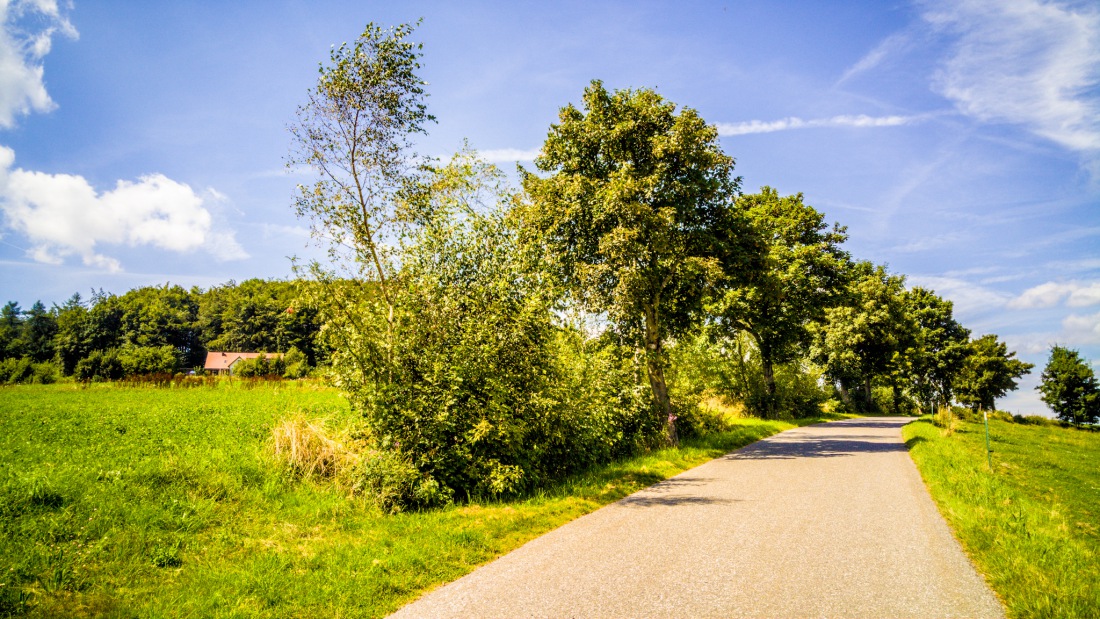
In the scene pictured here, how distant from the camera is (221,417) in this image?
17.1 meters

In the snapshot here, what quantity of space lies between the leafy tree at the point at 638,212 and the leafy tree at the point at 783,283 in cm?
271

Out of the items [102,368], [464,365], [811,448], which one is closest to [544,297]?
[464,365]

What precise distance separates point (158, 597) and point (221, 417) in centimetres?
1413

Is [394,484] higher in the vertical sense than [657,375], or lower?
lower

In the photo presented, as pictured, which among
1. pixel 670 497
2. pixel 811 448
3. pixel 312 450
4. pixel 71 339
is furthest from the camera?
pixel 71 339

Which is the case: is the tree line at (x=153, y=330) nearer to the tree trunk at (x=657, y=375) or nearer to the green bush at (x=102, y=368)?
the green bush at (x=102, y=368)

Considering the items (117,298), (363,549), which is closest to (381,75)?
(363,549)

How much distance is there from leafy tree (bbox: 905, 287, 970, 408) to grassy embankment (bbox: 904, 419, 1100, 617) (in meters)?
38.5

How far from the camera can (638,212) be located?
50.5ft

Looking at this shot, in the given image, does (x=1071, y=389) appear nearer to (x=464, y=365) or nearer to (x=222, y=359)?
(x=464, y=365)

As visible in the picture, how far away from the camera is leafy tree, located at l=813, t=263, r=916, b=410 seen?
139ft

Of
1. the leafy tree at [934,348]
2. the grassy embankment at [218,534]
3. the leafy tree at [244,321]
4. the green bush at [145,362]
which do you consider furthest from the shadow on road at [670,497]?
the leafy tree at [244,321]

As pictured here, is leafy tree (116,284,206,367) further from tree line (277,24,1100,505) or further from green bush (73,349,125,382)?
tree line (277,24,1100,505)

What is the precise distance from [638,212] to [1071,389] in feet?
170
